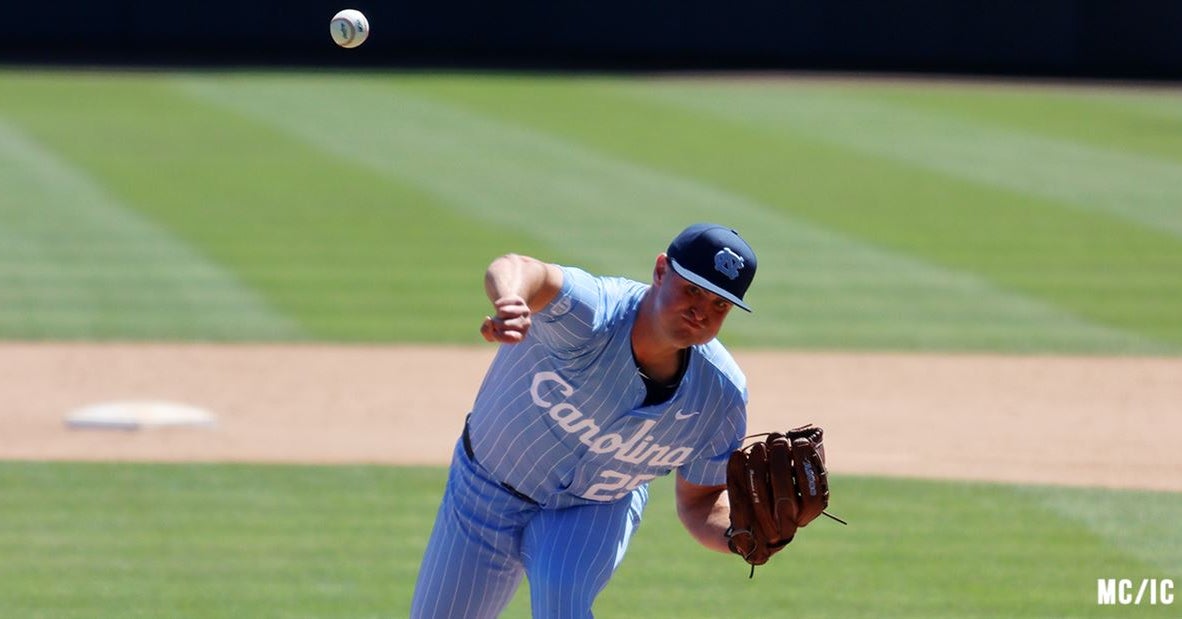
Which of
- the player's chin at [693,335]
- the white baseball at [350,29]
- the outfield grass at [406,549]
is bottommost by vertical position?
the outfield grass at [406,549]

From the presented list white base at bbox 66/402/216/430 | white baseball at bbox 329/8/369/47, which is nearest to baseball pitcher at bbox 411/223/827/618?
white baseball at bbox 329/8/369/47

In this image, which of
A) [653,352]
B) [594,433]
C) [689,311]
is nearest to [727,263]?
[689,311]

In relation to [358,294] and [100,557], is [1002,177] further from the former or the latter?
[100,557]

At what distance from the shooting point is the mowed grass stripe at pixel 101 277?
453 inches

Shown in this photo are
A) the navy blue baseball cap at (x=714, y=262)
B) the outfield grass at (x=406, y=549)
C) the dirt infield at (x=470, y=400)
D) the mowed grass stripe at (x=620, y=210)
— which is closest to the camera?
the navy blue baseball cap at (x=714, y=262)

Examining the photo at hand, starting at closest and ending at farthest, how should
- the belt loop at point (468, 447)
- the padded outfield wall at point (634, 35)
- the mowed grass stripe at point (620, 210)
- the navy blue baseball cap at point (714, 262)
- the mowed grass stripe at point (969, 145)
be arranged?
the navy blue baseball cap at point (714, 262), the belt loop at point (468, 447), the mowed grass stripe at point (620, 210), the mowed grass stripe at point (969, 145), the padded outfield wall at point (634, 35)

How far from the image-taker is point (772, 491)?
4598 mm

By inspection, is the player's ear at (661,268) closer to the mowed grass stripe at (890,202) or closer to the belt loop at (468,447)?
the belt loop at (468,447)

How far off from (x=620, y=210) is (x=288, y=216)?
115 inches

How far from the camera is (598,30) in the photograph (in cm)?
2575

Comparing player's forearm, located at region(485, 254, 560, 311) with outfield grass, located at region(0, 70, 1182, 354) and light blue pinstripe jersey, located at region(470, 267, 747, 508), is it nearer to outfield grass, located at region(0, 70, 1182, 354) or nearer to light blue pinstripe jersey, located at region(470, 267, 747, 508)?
light blue pinstripe jersey, located at region(470, 267, 747, 508)

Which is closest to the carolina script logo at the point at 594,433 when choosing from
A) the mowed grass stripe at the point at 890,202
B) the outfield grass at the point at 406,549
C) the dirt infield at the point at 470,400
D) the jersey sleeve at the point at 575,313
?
the jersey sleeve at the point at 575,313

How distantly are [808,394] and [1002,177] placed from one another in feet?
25.8

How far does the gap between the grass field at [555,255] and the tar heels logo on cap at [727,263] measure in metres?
2.43
